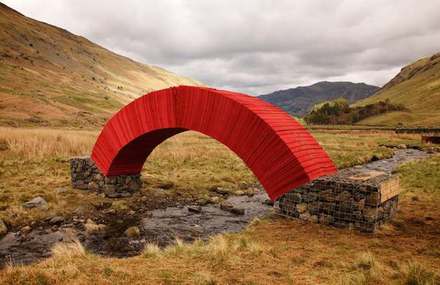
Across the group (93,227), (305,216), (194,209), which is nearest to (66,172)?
(93,227)

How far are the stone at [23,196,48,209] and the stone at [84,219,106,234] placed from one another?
8.18 feet

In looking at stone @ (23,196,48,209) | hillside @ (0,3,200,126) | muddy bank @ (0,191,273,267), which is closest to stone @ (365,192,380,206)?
muddy bank @ (0,191,273,267)

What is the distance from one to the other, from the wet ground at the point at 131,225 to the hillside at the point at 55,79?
33987 mm

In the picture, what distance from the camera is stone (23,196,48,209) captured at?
1401cm

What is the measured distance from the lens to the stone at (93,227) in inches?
481

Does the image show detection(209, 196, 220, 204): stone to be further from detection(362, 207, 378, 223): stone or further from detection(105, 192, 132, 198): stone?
detection(362, 207, 378, 223): stone

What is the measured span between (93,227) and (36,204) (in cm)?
327

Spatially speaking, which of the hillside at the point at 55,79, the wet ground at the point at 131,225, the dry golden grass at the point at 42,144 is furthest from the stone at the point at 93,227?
the hillside at the point at 55,79

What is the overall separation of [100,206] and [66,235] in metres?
3.44

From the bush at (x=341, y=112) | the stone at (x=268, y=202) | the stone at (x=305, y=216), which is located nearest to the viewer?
the stone at (x=305, y=216)

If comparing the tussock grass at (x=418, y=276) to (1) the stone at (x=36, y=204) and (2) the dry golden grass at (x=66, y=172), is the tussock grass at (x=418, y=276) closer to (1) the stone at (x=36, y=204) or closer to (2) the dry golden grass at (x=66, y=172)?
(2) the dry golden grass at (x=66, y=172)

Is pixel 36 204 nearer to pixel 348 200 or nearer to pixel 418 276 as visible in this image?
pixel 348 200

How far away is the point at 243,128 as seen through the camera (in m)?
11.5

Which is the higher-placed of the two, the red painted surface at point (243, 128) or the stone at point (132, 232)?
the red painted surface at point (243, 128)
